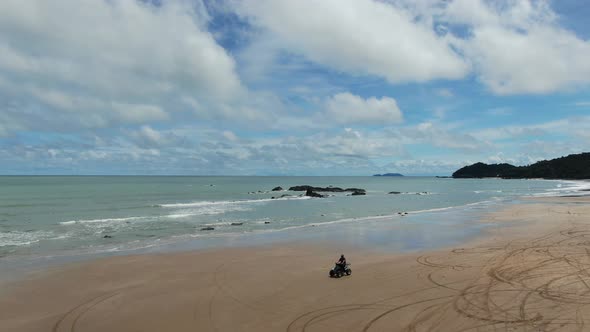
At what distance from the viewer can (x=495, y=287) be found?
1506 centimetres

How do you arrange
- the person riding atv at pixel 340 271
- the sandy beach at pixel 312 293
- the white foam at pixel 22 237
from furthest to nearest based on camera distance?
the white foam at pixel 22 237 → the person riding atv at pixel 340 271 → the sandy beach at pixel 312 293

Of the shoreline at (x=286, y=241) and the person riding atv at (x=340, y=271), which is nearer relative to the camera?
the person riding atv at (x=340, y=271)

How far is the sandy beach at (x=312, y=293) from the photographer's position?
40.0ft

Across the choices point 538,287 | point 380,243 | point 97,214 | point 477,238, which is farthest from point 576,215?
point 97,214

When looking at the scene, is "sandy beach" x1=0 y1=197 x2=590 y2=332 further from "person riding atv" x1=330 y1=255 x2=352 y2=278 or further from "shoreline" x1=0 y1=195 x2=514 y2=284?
"shoreline" x1=0 y1=195 x2=514 y2=284

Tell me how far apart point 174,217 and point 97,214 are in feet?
36.7

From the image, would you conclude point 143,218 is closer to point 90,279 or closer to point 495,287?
point 90,279

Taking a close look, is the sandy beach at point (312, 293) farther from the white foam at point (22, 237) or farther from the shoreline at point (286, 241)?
the white foam at point (22, 237)

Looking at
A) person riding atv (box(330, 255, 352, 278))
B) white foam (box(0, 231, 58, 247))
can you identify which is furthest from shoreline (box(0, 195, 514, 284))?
person riding atv (box(330, 255, 352, 278))

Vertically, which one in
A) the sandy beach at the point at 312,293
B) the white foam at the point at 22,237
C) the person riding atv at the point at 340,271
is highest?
the white foam at the point at 22,237

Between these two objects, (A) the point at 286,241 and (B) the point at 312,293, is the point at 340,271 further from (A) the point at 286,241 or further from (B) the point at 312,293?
(A) the point at 286,241

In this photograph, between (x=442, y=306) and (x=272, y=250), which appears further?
(x=272, y=250)

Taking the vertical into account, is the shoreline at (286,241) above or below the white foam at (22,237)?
below

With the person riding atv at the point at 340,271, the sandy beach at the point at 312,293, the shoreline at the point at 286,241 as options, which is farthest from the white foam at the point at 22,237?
the person riding atv at the point at 340,271
